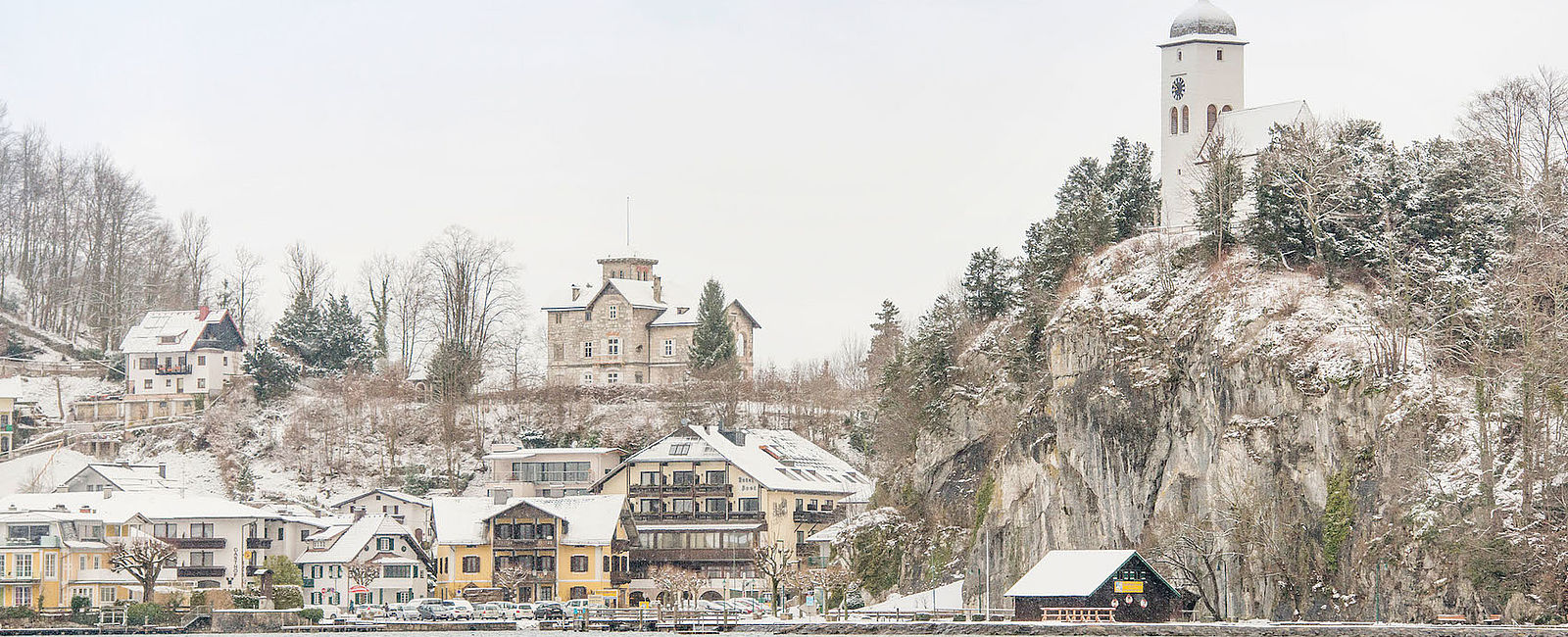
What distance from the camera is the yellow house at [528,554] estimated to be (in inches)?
3777

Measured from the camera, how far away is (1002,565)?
79.9 m

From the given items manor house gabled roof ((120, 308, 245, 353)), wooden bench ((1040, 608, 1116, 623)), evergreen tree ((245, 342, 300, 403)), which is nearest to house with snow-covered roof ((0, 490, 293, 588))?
evergreen tree ((245, 342, 300, 403))

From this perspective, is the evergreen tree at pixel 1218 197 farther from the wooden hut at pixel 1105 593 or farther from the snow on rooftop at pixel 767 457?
the snow on rooftop at pixel 767 457

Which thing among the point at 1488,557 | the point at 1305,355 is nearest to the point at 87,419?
the point at 1305,355

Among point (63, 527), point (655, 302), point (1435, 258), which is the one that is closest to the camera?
point (1435, 258)

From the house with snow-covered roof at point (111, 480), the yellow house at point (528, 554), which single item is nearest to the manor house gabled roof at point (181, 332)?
the house with snow-covered roof at point (111, 480)

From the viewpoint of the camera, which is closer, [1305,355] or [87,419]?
[1305,355]

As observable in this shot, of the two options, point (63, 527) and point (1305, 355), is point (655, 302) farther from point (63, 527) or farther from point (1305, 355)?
point (1305, 355)

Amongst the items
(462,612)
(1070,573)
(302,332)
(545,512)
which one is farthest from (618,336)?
(1070,573)

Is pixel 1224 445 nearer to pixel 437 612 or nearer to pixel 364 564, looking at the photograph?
pixel 437 612

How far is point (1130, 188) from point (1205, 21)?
7.85 metres

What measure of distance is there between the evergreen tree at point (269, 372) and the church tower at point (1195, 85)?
2057 inches

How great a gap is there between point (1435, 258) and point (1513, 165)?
5603 millimetres

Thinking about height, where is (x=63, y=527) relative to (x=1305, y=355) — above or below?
below
